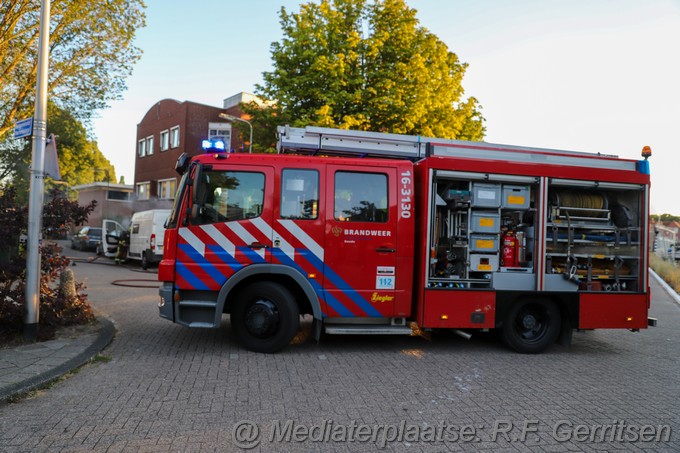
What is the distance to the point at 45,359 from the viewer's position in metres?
5.44

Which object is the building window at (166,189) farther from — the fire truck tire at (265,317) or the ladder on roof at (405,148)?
the fire truck tire at (265,317)

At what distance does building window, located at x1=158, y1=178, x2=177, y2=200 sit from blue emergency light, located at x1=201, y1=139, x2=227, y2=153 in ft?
86.8

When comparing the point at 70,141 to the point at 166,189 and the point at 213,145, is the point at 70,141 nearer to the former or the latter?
the point at 166,189

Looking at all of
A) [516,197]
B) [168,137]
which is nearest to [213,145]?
[516,197]

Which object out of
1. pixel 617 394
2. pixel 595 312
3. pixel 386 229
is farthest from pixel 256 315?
pixel 595 312

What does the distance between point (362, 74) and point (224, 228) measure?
13.4m

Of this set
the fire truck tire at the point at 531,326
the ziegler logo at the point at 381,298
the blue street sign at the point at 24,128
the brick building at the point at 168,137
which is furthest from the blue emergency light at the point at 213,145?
the brick building at the point at 168,137

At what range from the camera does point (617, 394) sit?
512 centimetres

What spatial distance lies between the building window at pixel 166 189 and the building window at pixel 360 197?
27189 mm

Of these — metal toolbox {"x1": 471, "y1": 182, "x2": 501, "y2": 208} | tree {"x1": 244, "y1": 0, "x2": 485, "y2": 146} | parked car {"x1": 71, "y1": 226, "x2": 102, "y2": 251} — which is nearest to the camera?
metal toolbox {"x1": 471, "y1": 182, "x2": 501, "y2": 208}

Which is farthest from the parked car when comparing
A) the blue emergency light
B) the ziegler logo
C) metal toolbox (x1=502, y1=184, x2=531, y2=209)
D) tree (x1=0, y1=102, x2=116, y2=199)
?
metal toolbox (x1=502, y1=184, x2=531, y2=209)

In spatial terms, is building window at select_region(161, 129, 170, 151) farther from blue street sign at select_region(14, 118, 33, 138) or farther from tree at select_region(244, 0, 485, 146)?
blue street sign at select_region(14, 118, 33, 138)

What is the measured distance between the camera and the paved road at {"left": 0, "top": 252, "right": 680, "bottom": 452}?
146 inches

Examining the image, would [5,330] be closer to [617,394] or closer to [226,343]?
[226,343]
